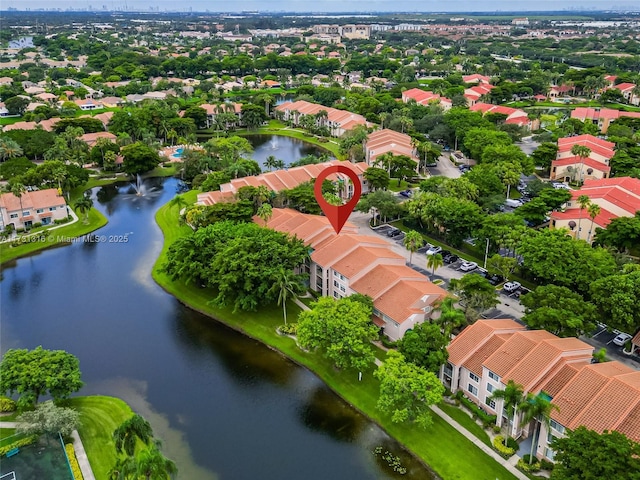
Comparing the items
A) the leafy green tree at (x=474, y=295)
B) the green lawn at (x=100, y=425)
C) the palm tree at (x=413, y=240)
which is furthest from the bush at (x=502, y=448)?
the green lawn at (x=100, y=425)

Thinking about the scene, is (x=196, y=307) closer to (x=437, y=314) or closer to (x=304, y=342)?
(x=304, y=342)

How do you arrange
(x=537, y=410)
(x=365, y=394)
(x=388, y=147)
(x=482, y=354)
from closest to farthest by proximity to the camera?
(x=537, y=410)
(x=482, y=354)
(x=365, y=394)
(x=388, y=147)

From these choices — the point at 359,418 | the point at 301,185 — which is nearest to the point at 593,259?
the point at 359,418

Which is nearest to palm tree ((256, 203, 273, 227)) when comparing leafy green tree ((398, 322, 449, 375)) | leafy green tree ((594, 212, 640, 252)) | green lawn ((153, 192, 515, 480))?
green lawn ((153, 192, 515, 480))

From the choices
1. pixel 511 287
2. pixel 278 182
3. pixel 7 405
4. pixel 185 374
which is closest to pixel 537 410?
pixel 511 287

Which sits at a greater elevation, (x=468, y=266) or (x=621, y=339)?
(x=468, y=266)

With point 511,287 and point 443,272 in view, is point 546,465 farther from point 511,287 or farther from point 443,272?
point 443,272
